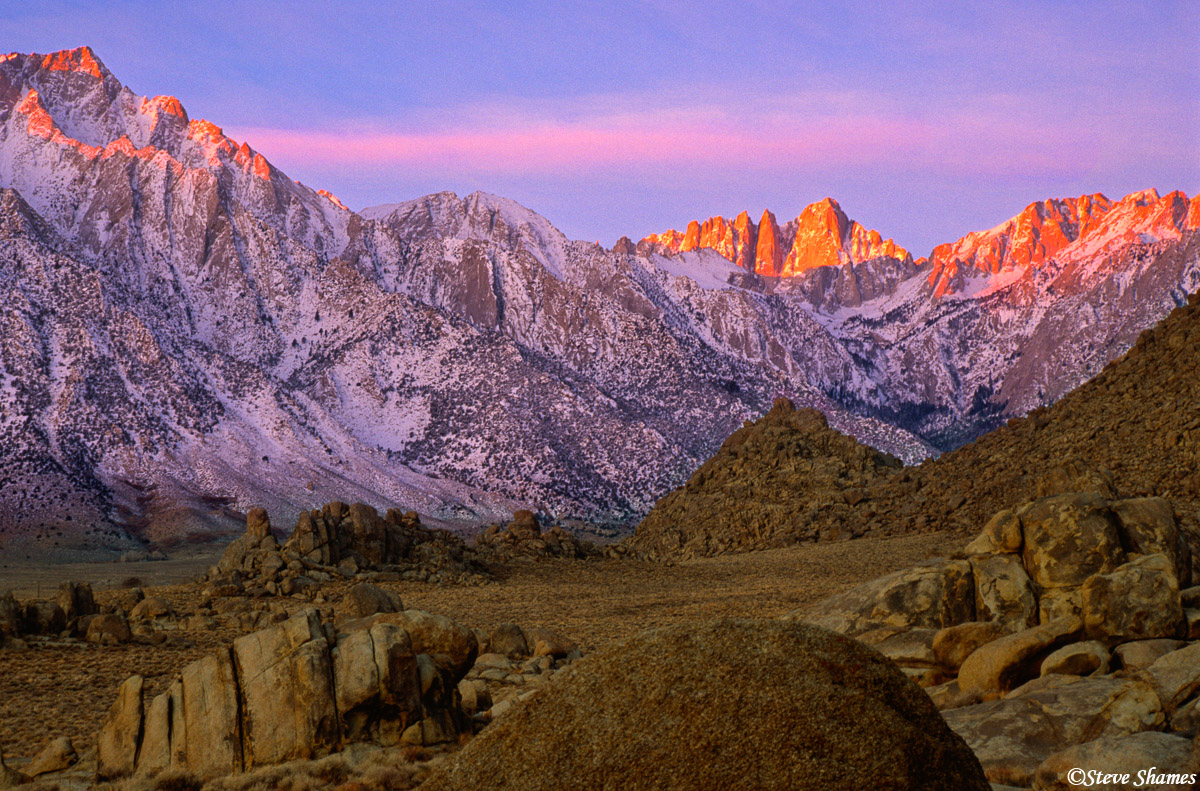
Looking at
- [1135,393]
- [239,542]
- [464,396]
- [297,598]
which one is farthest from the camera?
[464,396]

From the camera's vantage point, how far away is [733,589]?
34.9 m

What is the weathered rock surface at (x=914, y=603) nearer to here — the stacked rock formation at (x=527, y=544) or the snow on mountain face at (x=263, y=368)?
the stacked rock formation at (x=527, y=544)

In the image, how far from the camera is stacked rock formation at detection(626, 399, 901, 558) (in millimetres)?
51188

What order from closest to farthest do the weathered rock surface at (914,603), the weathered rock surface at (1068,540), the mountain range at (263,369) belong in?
1. the weathered rock surface at (1068,540)
2. the weathered rock surface at (914,603)
3. the mountain range at (263,369)

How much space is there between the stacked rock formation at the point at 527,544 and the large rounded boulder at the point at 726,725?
122ft

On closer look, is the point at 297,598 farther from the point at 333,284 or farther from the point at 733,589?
the point at 333,284

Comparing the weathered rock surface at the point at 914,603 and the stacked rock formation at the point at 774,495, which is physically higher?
the weathered rock surface at the point at 914,603

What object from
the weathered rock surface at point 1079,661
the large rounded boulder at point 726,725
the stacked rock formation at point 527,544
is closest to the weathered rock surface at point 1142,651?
the weathered rock surface at point 1079,661

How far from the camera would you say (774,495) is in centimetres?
5638

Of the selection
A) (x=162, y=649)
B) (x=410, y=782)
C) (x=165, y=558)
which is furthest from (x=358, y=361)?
(x=410, y=782)

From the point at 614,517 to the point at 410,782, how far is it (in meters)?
114

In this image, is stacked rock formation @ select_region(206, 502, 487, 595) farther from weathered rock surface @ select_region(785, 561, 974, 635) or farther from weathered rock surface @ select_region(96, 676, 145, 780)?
weathered rock surface @ select_region(785, 561, 974, 635)

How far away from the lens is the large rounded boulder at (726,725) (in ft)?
21.1

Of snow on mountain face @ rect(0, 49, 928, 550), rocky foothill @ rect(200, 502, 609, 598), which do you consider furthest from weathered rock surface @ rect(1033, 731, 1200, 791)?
snow on mountain face @ rect(0, 49, 928, 550)
